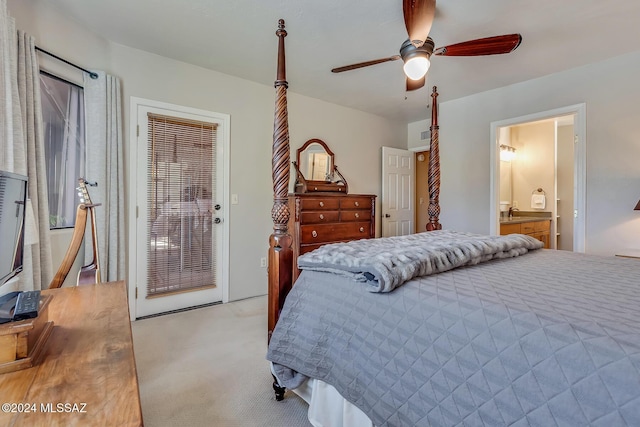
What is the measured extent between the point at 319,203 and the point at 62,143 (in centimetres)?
235

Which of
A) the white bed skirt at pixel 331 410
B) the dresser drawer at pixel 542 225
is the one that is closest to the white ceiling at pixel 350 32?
the dresser drawer at pixel 542 225

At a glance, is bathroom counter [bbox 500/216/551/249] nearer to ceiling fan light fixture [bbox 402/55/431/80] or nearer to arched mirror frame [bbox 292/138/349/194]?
arched mirror frame [bbox 292/138/349/194]

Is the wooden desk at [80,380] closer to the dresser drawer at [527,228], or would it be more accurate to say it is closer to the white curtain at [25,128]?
the white curtain at [25,128]

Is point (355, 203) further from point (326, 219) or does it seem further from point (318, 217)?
point (318, 217)

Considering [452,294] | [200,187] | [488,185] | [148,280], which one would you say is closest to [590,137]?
[488,185]

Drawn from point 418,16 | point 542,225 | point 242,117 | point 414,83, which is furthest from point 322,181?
point 542,225

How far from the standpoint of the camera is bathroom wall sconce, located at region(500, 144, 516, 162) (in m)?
4.72

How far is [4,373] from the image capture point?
2.40ft

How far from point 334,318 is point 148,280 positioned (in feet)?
8.08

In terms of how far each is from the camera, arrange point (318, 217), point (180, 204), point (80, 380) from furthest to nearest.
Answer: point (318, 217) < point (180, 204) < point (80, 380)

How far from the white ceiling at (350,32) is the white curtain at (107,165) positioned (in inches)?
21.5

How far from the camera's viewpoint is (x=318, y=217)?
3.40 m

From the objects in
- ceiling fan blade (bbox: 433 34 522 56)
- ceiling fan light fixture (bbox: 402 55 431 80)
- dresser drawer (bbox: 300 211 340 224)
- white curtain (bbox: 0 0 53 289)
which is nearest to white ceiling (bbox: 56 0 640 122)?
ceiling fan blade (bbox: 433 34 522 56)

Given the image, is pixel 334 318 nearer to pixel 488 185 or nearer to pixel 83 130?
pixel 83 130
